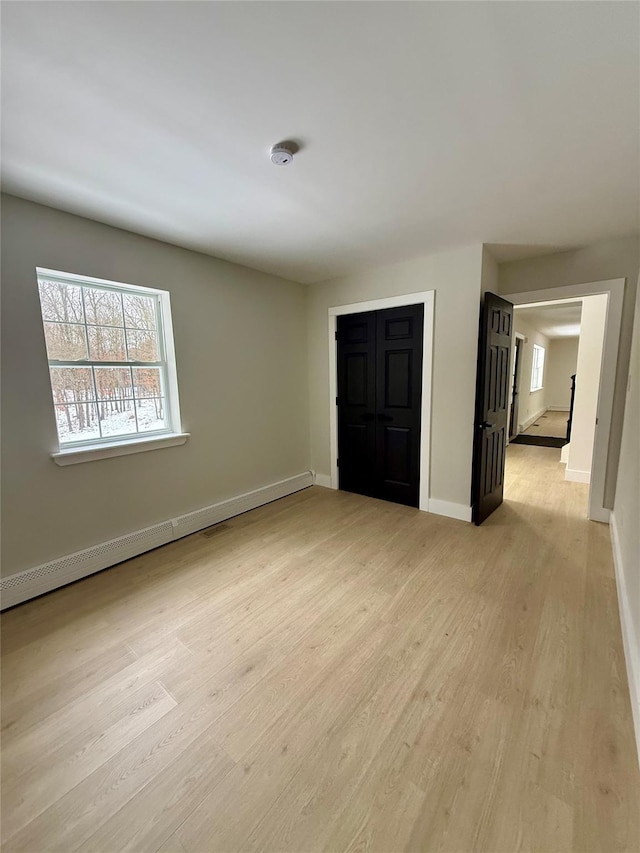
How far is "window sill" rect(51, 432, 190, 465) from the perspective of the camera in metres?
2.35

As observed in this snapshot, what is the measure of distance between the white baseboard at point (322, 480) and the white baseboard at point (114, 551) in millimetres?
833

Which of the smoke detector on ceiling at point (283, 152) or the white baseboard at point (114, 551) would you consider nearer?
the smoke detector on ceiling at point (283, 152)

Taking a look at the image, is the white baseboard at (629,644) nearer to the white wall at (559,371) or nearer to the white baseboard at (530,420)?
the white baseboard at (530,420)

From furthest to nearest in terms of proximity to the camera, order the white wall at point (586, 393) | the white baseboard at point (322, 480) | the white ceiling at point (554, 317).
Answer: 1. the white ceiling at point (554, 317)
2. the white baseboard at point (322, 480)
3. the white wall at point (586, 393)

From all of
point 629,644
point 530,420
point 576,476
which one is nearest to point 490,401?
point 629,644

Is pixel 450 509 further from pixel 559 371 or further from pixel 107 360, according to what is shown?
pixel 559 371

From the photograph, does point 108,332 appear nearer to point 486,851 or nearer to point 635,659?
point 486,851

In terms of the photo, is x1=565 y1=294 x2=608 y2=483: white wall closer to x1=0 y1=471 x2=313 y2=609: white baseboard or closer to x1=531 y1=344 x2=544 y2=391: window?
x1=0 y1=471 x2=313 y2=609: white baseboard

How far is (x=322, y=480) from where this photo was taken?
4445mm

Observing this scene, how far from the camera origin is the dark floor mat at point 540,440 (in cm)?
646

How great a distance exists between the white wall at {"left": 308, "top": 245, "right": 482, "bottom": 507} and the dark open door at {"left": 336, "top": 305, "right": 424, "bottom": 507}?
19 cm

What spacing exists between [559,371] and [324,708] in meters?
12.5

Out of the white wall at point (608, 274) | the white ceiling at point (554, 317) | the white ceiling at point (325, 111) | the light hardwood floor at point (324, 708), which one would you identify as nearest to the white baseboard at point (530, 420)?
the white ceiling at point (554, 317)

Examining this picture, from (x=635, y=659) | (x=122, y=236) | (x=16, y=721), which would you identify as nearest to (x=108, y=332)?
(x=122, y=236)
